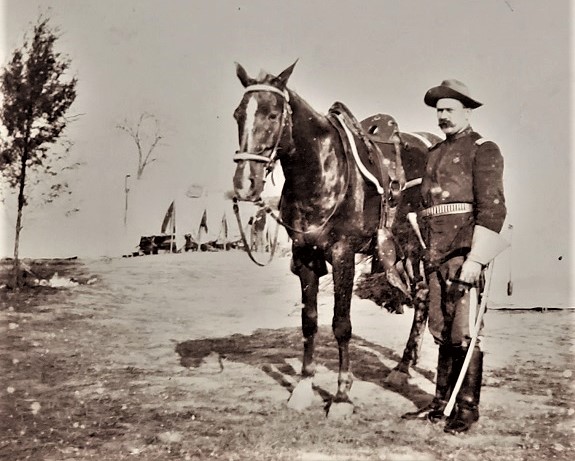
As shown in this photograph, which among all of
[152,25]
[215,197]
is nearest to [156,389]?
[215,197]

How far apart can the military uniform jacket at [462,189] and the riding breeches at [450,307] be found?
0.07 m

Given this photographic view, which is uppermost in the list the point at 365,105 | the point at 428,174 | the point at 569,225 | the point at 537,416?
the point at 365,105

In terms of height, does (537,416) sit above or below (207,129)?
below

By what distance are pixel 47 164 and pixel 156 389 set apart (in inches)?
54.6

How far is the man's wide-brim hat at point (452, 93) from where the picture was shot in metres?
2.96

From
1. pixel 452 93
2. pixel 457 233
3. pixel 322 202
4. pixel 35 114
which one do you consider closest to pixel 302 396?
pixel 322 202

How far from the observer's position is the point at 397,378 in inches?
123

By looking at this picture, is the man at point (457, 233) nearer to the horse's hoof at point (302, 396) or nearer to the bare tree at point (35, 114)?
the horse's hoof at point (302, 396)

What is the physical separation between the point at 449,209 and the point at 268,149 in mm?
917

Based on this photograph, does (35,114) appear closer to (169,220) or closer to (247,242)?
(169,220)

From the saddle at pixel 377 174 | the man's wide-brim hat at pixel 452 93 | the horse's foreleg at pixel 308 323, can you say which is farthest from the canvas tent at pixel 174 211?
the man's wide-brim hat at pixel 452 93

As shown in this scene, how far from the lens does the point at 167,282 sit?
3.29 meters

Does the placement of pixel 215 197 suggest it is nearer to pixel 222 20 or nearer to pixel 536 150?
pixel 222 20

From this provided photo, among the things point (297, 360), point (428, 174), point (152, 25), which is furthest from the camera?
point (152, 25)
